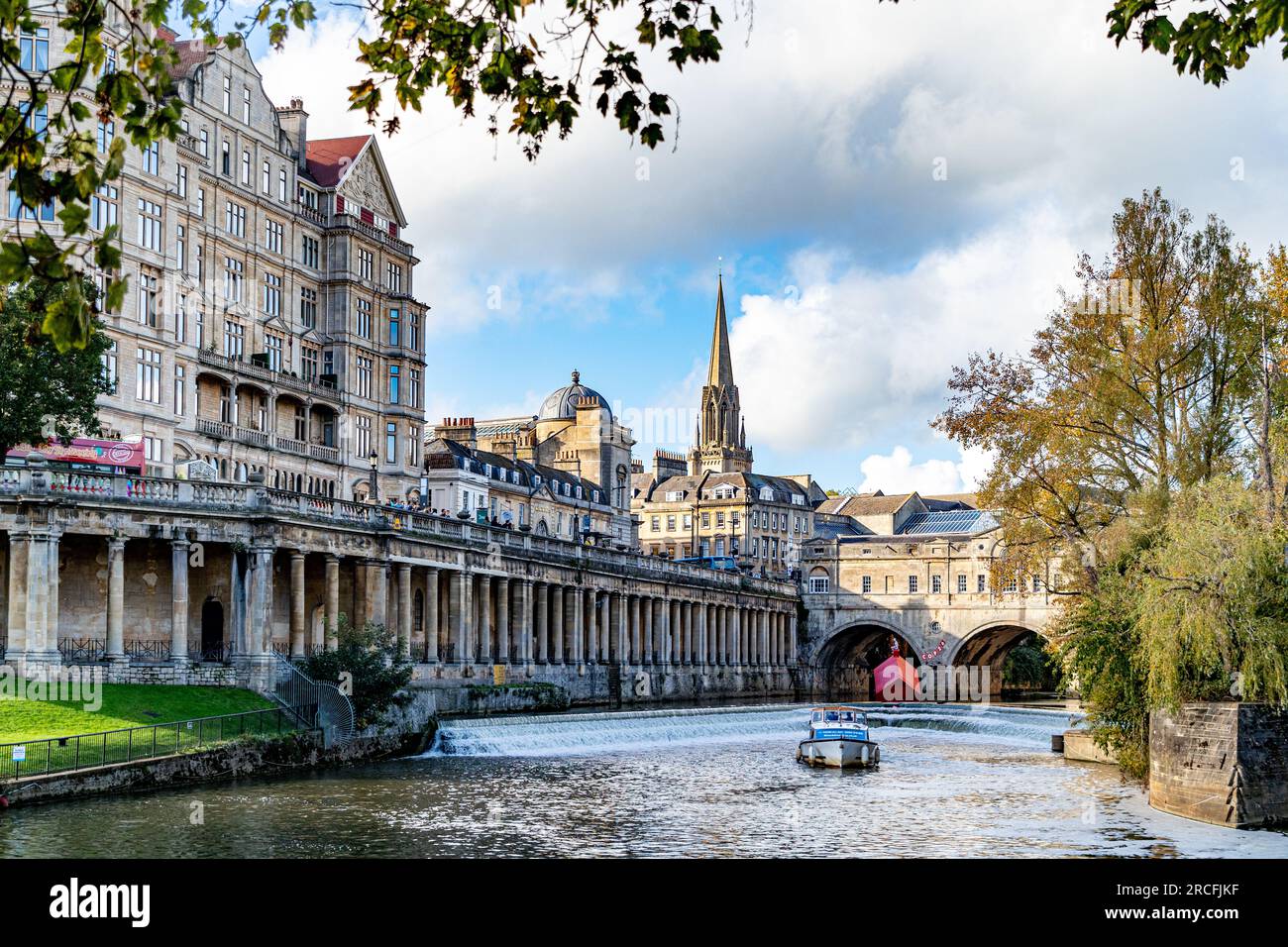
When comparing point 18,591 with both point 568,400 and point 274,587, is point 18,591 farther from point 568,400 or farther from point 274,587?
point 568,400

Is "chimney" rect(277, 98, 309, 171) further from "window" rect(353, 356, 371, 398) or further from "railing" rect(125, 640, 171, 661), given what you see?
"railing" rect(125, 640, 171, 661)

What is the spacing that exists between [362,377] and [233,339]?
9819mm

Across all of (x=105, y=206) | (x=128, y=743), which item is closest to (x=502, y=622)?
(x=105, y=206)

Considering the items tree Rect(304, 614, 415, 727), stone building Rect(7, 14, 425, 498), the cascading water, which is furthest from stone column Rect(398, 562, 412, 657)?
tree Rect(304, 614, 415, 727)

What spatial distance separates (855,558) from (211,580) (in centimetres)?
7948

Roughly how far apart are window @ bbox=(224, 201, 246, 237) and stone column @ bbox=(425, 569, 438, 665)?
1849cm

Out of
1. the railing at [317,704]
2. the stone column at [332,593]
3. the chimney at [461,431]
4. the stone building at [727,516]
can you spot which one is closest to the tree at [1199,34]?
the railing at [317,704]

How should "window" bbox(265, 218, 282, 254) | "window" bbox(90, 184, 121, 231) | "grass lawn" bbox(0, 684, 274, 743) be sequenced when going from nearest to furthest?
"grass lawn" bbox(0, 684, 274, 743)
"window" bbox(90, 184, 121, 231)
"window" bbox(265, 218, 282, 254)

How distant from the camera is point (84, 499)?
4791cm

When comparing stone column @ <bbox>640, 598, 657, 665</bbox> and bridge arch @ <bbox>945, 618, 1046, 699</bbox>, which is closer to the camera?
stone column @ <bbox>640, 598, 657, 665</bbox>

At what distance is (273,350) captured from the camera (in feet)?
239

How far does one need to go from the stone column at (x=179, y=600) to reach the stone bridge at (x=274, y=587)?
0.05 m

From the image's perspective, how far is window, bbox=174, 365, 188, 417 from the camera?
63.1 m
